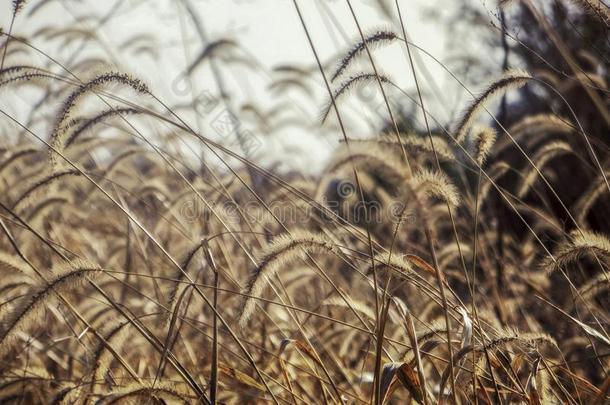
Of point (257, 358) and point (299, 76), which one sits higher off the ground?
point (299, 76)

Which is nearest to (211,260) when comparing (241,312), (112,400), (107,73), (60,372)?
(241,312)

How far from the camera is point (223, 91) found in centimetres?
448

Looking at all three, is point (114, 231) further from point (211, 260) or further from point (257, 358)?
point (211, 260)

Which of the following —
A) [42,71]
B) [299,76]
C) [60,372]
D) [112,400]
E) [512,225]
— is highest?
[512,225]

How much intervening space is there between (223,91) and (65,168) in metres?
2.13

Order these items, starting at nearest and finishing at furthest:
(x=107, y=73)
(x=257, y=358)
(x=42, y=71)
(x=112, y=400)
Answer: (x=112, y=400) < (x=107, y=73) < (x=42, y=71) < (x=257, y=358)

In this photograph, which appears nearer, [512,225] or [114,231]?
[114,231]

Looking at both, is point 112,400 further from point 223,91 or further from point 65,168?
point 223,91

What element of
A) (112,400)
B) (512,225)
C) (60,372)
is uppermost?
(512,225)

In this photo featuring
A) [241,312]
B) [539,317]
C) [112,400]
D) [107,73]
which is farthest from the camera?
[539,317]

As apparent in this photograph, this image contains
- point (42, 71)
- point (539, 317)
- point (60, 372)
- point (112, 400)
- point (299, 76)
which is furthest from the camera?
point (299, 76)

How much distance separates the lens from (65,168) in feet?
8.20

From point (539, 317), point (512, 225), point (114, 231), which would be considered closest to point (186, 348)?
point (114, 231)

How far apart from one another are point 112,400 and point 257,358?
1149 mm
